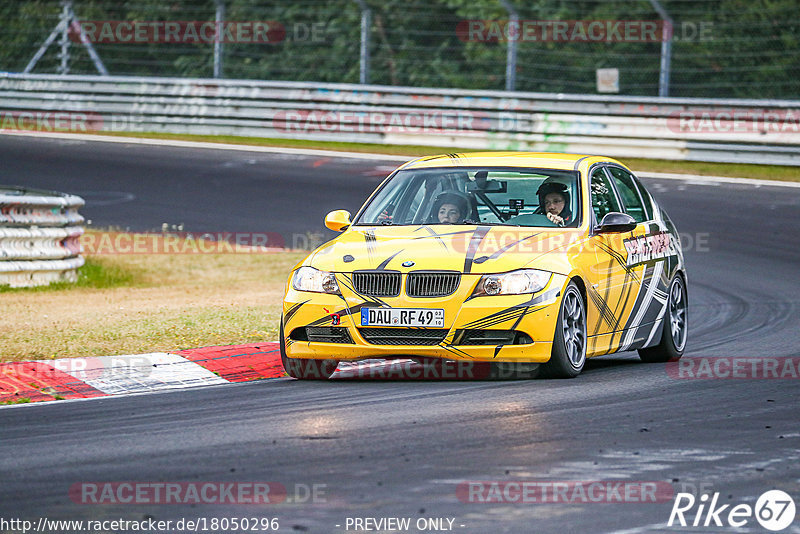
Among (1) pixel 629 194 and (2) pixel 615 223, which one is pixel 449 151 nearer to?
(1) pixel 629 194

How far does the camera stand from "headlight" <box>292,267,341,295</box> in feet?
31.3

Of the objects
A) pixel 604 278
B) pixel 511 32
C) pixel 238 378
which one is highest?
pixel 511 32

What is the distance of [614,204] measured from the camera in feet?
36.3

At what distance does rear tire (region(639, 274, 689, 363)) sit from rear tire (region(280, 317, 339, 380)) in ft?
9.04

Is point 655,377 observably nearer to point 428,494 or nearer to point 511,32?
point 428,494

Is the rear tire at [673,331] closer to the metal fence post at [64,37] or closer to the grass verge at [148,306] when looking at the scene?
the grass verge at [148,306]

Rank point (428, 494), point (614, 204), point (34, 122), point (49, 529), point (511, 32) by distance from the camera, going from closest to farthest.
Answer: point (49, 529), point (428, 494), point (614, 204), point (511, 32), point (34, 122)

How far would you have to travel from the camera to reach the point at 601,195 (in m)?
10.9

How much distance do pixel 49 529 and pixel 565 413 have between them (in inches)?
136

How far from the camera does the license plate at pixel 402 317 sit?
924cm

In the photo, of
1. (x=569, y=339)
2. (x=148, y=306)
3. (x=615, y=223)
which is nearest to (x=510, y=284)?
(x=569, y=339)

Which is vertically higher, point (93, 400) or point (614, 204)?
point (614, 204)

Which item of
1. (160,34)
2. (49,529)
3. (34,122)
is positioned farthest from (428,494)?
(160,34)

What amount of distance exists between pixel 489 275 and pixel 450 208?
4.10 ft
